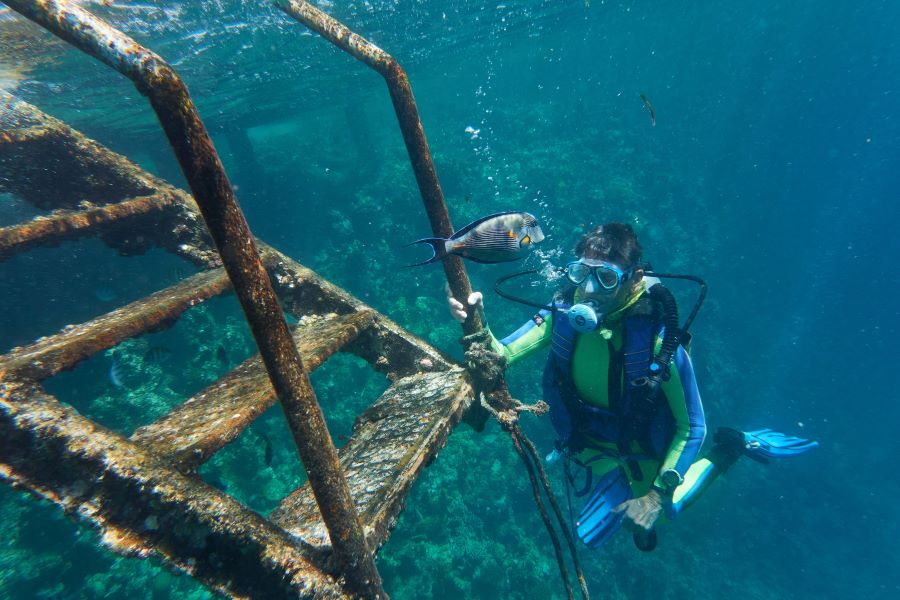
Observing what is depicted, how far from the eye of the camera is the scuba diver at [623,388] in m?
3.79

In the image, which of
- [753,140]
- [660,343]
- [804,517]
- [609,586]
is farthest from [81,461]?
[753,140]

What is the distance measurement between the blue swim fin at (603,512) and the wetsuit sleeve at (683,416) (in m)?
0.80

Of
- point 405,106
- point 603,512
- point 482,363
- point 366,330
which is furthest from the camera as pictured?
point 603,512

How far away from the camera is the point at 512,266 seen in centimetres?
1609

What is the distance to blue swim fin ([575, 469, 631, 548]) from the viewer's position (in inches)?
176

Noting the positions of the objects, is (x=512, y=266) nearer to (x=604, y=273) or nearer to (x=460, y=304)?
(x=604, y=273)

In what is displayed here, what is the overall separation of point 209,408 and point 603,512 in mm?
4342

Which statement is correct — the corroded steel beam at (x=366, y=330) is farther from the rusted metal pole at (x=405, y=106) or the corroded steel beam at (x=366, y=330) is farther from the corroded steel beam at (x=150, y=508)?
the corroded steel beam at (x=150, y=508)

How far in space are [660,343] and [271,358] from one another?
367 centimetres

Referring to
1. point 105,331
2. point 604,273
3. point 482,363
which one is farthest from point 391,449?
point 604,273

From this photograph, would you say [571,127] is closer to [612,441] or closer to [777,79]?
[612,441]

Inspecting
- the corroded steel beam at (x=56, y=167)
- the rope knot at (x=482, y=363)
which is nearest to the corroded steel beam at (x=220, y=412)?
the rope knot at (x=482, y=363)

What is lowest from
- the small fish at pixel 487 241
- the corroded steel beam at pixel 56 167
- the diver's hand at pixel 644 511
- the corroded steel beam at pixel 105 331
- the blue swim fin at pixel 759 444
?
the blue swim fin at pixel 759 444

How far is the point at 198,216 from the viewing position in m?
4.33
